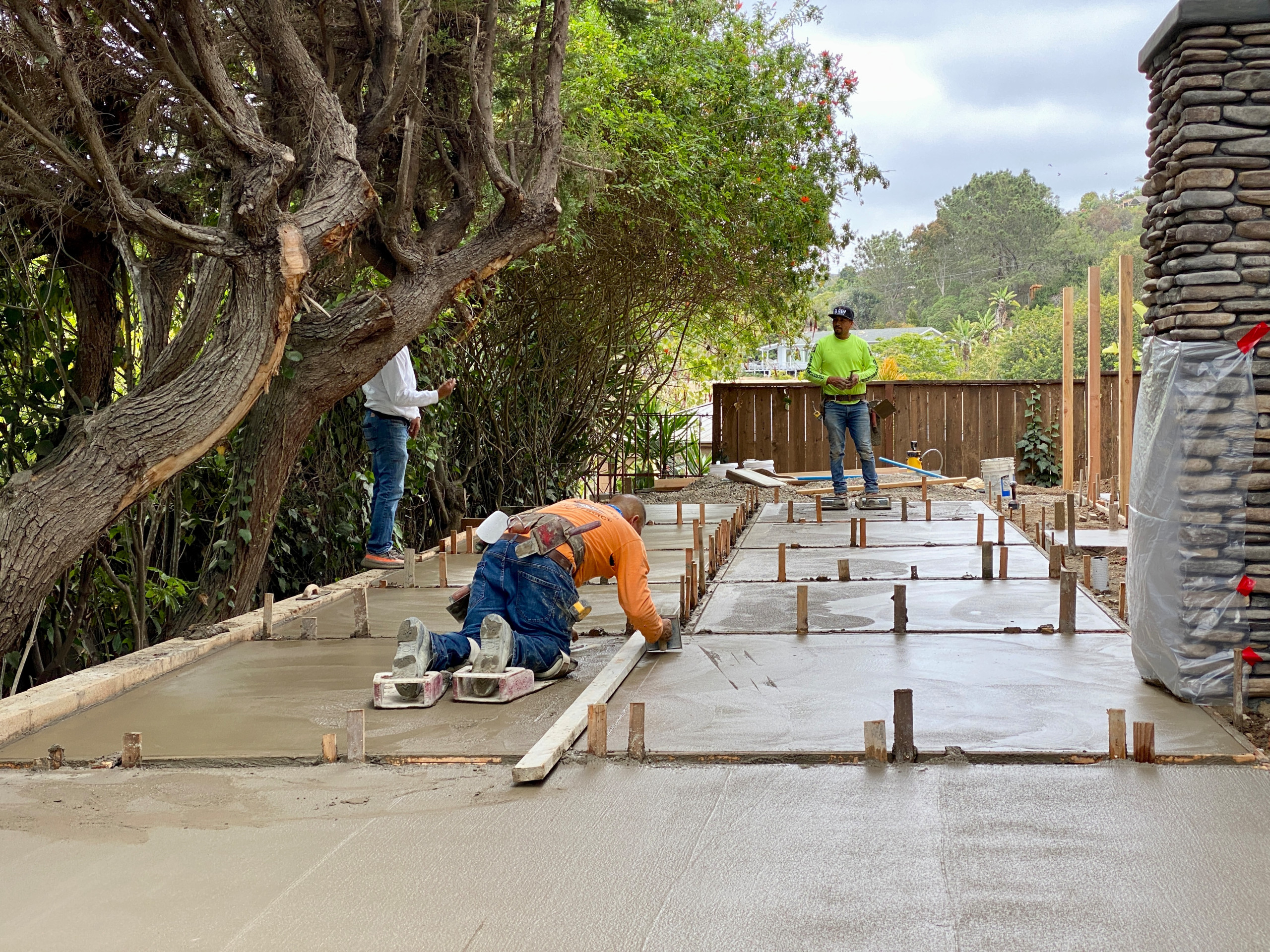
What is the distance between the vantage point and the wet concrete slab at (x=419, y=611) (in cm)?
645

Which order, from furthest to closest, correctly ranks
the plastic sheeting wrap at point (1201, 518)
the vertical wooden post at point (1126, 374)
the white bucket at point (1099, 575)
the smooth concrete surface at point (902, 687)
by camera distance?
the vertical wooden post at point (1126, 374)
the white bucket at point (1099, 575)
the plastic sheeting wrap at point (1201, 518)
the smooth concrete surface at point (902, 687)

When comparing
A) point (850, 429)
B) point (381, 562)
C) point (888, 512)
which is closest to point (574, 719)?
point (381, 562)

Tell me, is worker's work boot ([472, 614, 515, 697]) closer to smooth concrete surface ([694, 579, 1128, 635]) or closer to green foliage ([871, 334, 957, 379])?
smooth concrete surface ([694, 579, 1128, 635])

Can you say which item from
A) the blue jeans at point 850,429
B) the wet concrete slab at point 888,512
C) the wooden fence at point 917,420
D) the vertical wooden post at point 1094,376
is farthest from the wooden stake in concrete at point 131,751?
the wooden fence at point 917,420

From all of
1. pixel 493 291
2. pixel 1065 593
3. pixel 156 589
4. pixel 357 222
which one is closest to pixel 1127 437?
pixel 1065 593

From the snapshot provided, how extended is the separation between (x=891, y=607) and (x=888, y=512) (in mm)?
5726

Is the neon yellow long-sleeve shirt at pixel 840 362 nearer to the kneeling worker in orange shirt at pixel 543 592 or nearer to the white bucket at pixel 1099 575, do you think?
the white bucket at pixel 1099 575

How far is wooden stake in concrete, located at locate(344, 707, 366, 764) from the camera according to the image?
4.01 metres

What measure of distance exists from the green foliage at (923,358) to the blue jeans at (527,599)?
3437cm

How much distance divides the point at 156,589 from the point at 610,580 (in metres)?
2.85

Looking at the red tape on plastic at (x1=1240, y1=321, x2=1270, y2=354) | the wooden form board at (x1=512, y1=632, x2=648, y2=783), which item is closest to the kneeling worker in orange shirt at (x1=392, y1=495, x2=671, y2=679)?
the wooden form board at (x1=512, y1=632, x2=648, y2=783)

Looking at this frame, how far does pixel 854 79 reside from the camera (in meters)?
13.6

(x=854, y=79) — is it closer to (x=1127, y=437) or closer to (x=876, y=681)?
(x=1127, y=437)

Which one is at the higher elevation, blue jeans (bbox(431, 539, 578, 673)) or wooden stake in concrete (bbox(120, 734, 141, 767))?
blue jeans (bbox(431, 539, 578, 673))
